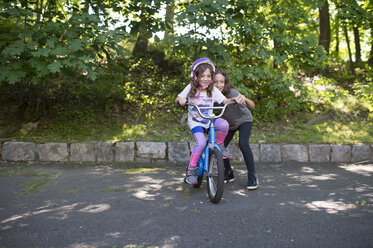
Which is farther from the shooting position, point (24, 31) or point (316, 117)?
point (316, 117)

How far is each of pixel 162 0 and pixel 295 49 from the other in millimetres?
2894

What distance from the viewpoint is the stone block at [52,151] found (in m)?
6.14

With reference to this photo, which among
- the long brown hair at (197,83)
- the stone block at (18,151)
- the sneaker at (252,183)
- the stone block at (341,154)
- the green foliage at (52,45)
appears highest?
the green foliage at (52,45)

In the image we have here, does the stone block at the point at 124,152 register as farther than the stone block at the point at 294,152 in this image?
No

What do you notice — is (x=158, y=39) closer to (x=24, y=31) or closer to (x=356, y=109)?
(x=24, y=31)

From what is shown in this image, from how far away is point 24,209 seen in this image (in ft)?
11.1

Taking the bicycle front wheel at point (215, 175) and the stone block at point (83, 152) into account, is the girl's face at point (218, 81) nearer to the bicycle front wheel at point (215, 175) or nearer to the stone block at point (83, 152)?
the bicycle front wheel at point (215, 175)

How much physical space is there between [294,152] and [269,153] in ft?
1.68

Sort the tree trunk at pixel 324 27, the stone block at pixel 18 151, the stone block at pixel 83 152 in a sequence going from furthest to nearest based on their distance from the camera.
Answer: the tree trunk at pixel 324 27 < the stone block at pixel 83 152 < the stone block at pixel 18 151

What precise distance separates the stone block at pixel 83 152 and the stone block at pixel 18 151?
748 mm

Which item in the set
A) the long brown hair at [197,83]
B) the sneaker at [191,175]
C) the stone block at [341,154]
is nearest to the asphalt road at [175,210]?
the sneaker at [191,175]

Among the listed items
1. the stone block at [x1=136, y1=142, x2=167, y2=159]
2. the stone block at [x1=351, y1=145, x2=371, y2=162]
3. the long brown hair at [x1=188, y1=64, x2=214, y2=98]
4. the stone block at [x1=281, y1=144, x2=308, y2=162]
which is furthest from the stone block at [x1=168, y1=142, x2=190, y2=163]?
the stone block at [x1=351, y1=145, x2=371, y2=162]

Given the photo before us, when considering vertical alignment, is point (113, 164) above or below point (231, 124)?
below

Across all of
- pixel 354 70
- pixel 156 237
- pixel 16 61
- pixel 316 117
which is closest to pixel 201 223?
pixel 156 237
